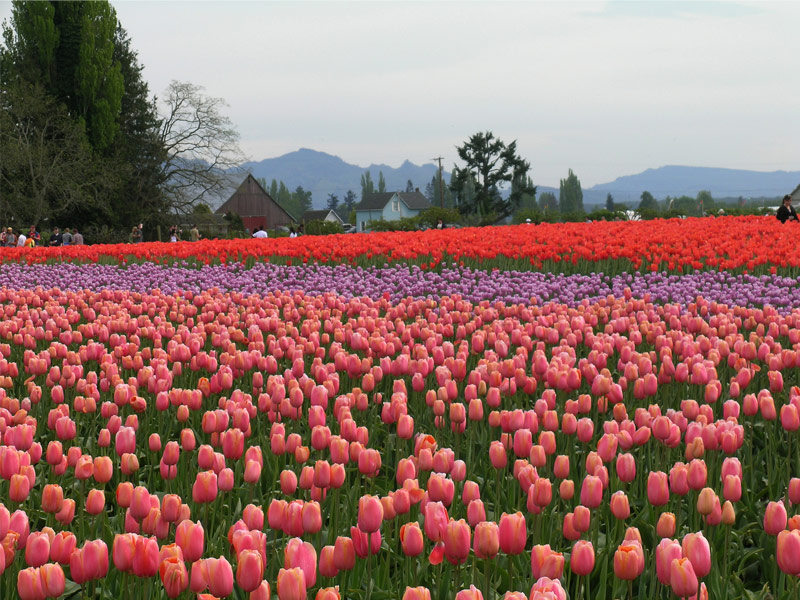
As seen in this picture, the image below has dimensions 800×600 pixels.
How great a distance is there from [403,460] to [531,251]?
1264 centimetres

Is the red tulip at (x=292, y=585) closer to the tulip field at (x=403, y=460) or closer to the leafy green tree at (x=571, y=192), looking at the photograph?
the tulip field at (x=403, y=460)

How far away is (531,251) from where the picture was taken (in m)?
15.5

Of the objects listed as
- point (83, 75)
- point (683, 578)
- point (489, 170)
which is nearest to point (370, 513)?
point (683, 578)

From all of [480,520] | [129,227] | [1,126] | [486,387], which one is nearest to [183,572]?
[480,520]

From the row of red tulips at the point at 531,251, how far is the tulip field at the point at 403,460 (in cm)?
360

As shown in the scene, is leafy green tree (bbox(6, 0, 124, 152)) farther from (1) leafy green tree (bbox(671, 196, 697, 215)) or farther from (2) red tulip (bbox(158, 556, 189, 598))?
(2) red tulip (bbox(158, 556, 189, 598))

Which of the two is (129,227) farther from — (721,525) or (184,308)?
(721,525)

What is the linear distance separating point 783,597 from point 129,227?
179 feet

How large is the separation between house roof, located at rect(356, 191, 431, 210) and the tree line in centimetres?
7078

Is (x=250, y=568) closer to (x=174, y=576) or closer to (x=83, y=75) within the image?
(x=174, y=576)

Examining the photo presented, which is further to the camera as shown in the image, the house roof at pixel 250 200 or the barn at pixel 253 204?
the house roof at pixel 250 200

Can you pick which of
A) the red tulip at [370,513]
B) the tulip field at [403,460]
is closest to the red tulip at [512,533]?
the tulip field at [403,460]

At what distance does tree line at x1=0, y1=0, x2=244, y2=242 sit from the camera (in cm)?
4659

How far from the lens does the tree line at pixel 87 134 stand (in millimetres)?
46594
